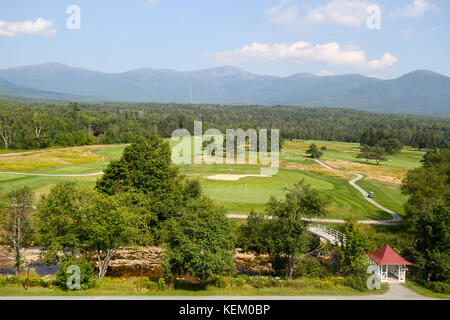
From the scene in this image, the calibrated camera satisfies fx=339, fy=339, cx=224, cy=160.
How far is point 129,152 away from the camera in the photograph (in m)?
38.5

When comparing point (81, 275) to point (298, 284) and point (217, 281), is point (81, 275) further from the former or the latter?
point (298, 284)

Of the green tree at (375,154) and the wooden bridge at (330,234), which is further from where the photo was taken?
the green tree at (375,154)

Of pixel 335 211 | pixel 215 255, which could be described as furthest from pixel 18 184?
pixel 335 211

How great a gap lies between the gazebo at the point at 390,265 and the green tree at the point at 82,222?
19004mm

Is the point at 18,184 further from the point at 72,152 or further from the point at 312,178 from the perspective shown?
the point at 312,178

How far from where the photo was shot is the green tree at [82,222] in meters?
24.1

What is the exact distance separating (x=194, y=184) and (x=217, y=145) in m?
69.5

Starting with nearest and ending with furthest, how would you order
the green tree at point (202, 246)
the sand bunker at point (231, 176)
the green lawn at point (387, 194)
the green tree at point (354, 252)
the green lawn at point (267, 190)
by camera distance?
the green tree at point (202, 246) < the green tree at point (354, 252) < the green lawn at point (267, 190) < the green lawn at point (387, 194) < the sand bunker at point (231, 176)

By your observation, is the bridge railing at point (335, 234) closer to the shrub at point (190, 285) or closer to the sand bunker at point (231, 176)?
the shrub at point (190, 285)

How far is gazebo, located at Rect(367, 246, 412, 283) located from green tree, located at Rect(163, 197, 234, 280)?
11.7m

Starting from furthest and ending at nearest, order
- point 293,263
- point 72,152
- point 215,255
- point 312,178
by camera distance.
A: point 72,152 → point 312,178 → point 293,263 → point 215,255

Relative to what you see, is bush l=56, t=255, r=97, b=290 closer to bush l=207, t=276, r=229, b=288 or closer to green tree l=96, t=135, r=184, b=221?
bush l=207, t=276, r=229, b=288
